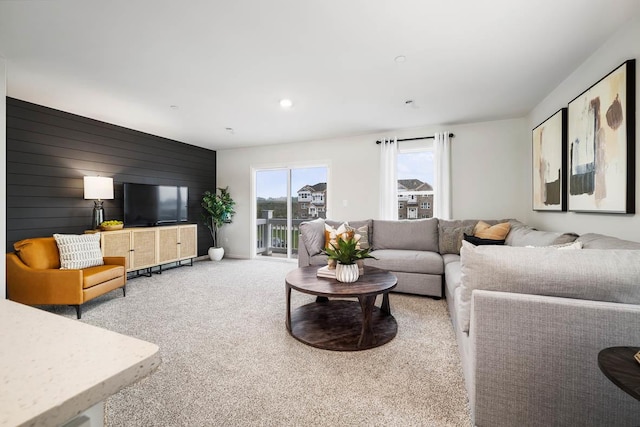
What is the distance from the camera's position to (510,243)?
3217 millimetres

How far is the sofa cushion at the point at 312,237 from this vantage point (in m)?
4.02

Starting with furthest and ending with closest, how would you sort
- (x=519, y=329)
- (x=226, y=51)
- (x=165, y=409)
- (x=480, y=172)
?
(x=480, y=172) < (x=226, y=51) < (x=165, y=409) < (x=519, y=329)

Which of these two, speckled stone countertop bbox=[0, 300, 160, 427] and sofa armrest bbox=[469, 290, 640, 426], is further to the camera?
sofa armrest bbox=[469, 290, 640, 426]

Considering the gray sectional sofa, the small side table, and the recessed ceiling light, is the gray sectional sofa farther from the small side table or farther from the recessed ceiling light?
the recessed ceiling light

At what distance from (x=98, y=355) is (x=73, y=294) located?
3.24 metres

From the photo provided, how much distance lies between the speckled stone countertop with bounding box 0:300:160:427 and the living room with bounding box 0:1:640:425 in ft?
7.45

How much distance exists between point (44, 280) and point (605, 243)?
4.71 meters

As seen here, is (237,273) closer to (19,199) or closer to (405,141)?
(19,199)

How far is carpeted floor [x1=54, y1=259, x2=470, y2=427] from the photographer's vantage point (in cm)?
152

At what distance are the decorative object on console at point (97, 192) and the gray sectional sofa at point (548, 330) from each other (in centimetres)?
449

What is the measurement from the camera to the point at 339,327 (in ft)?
8.29

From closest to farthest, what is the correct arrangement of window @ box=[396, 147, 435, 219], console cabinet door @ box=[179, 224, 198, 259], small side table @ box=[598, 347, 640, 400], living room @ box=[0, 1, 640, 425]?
small side table @ box=[598, 347, 640, 400]
living room @ box=[0, 1, 640, 425]
window @ box=[396, 147, 435, 219]
console cabinet door @ box=[179, 224, 198, 259]

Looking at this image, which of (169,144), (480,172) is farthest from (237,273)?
(480,172)

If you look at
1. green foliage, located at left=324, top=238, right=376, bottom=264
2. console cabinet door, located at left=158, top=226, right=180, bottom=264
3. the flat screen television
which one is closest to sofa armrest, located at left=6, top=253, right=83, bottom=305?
the flat screen television
